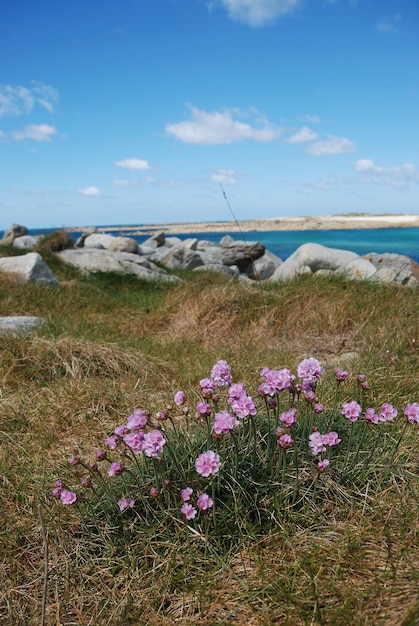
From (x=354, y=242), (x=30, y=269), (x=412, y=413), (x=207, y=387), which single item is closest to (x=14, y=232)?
(x=30, y=269)

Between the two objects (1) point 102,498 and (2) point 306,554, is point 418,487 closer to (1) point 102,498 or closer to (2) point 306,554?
(2) point 306,554

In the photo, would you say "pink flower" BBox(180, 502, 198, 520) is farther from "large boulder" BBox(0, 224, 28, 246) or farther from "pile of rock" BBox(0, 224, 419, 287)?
"large boulder" BBox(0, 224, 28, 246)

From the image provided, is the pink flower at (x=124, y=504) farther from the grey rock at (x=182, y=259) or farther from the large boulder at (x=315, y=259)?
the grey rock at (x=182, y=259)

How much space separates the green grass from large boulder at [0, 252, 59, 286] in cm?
286

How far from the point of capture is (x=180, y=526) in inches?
70.6

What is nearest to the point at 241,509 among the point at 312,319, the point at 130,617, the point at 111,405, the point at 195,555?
the point at 195,555

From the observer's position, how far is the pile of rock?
7551mm

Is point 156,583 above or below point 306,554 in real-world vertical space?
below

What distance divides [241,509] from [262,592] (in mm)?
336

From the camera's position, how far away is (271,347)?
14.4ft

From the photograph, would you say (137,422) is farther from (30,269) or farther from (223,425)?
(30,269)

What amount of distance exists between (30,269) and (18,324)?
2936 millimetres

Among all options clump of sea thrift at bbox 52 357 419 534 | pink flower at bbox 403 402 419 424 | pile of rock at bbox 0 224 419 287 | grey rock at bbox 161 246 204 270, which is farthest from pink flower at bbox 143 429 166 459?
grey rock at bbox 161 246 204 270

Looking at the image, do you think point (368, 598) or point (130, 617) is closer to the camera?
point (368, 598)
